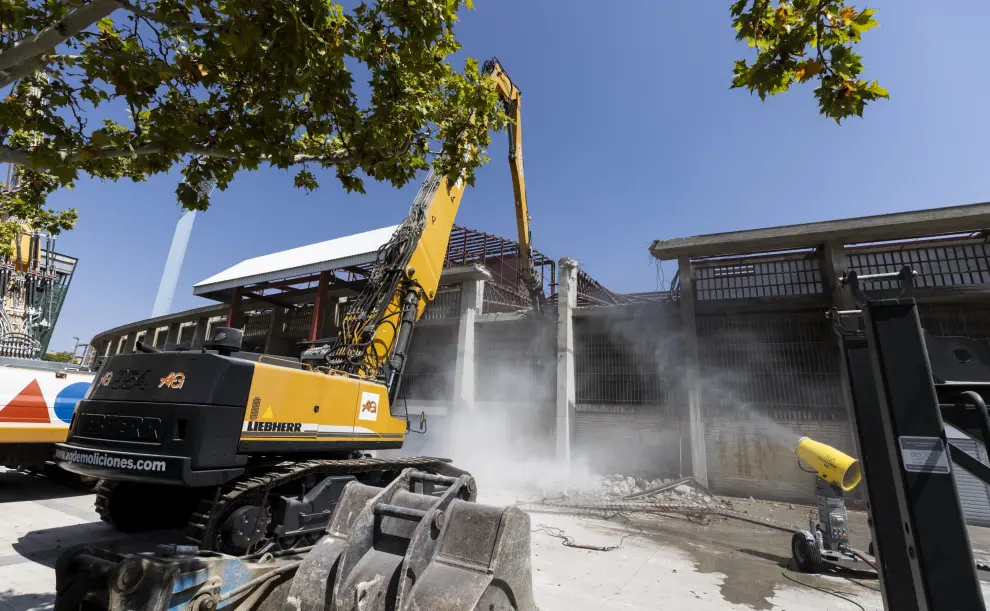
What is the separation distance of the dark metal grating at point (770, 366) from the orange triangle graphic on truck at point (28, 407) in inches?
538

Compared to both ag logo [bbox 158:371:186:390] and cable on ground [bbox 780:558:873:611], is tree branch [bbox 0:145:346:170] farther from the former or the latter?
cable on ground [bbox 780:558:873:611]

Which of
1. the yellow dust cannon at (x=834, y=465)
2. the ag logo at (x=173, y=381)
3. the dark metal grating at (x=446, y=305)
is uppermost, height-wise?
the dark metal grating at (x=446, y=305)

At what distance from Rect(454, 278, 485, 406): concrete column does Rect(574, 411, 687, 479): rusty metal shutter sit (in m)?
3.56

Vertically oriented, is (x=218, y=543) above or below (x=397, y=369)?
below

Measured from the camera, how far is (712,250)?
12.4m

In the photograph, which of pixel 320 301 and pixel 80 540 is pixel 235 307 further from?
pixel 80 540

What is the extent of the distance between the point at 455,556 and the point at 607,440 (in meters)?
10.8

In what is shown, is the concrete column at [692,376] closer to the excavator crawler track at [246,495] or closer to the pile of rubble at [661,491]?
the pile of rubble at [661,491]

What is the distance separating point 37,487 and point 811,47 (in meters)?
13.7

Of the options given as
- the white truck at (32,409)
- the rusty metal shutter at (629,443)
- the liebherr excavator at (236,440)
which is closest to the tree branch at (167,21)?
the liebherr excavator at (236,440)

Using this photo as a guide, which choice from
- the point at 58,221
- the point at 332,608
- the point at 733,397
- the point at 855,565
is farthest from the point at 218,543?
the point at 733,397

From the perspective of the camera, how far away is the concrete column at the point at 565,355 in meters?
12.8

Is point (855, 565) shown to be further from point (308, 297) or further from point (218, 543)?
point (308, 297)

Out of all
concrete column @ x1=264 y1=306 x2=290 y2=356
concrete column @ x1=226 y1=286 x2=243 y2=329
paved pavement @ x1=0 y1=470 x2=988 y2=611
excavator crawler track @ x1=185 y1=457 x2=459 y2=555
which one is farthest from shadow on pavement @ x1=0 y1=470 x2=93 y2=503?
concrete column @ x1=226 y1=286 x2=243 y2=329
